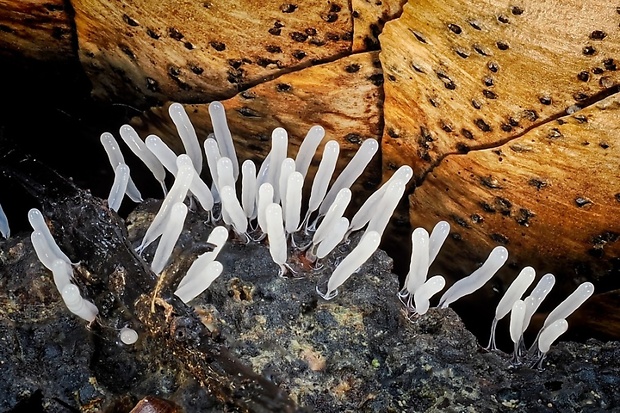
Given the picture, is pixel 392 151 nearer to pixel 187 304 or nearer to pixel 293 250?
pixel 293 250

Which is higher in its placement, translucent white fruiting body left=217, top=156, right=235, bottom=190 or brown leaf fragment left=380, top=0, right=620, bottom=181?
brown leaf fragment left=380, top=0, right=620, bottom=181

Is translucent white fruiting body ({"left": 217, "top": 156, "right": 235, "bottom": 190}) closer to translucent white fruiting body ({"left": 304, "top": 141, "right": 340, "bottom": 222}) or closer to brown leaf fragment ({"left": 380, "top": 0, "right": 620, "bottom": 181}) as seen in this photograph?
→ translucent white fruiting body ({"left": 304, "top": 141, "right": 340, "bottom": 222})

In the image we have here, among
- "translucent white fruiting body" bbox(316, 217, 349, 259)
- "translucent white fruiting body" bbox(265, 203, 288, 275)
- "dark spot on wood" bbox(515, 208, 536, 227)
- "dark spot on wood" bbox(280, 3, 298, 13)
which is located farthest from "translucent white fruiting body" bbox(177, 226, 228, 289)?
"dark spot on wood" bbox(515, 208, 536, 227)

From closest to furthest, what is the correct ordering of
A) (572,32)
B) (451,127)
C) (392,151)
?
(572,32), (451,127), (392,151)

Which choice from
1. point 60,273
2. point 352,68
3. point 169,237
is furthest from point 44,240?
point 352,68

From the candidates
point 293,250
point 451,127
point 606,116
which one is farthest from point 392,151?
point 606,116

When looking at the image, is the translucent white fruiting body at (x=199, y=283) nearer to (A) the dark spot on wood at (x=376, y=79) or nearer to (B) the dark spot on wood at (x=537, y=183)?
(A) the dark spot on wood at (x=376, y=79)
